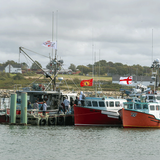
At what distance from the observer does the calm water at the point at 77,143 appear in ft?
77.3

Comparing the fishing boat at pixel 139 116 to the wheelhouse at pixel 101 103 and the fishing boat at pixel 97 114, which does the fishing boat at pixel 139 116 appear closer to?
the fishing boat at pixel 97 114

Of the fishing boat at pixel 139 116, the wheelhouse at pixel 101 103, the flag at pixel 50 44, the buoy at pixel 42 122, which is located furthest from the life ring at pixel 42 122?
the flag at pixel 50 44

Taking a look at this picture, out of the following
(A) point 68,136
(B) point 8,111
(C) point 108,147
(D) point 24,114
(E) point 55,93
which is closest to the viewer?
(C) point 108,147

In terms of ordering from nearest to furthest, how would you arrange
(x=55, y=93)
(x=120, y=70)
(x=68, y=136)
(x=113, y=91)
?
(x=68, y=136)
(x=55, y=93)
(x=113, y=91)
(x=120, y=70)

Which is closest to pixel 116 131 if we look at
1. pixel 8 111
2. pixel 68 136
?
pixel 68 136

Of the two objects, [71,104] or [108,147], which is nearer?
[108,147]

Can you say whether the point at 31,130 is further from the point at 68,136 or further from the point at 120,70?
the point at 120,70

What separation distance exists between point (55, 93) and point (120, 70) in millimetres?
139882

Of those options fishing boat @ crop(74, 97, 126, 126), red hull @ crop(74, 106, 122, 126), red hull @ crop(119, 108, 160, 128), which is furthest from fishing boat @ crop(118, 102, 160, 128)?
red hull @ crop(74, 106, 122, 126)

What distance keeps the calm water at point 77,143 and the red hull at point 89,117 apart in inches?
46.6

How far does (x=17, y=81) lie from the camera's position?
127m

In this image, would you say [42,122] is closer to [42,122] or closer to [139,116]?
[42,122]

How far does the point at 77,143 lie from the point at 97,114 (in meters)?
9.64

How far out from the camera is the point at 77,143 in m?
27.6
